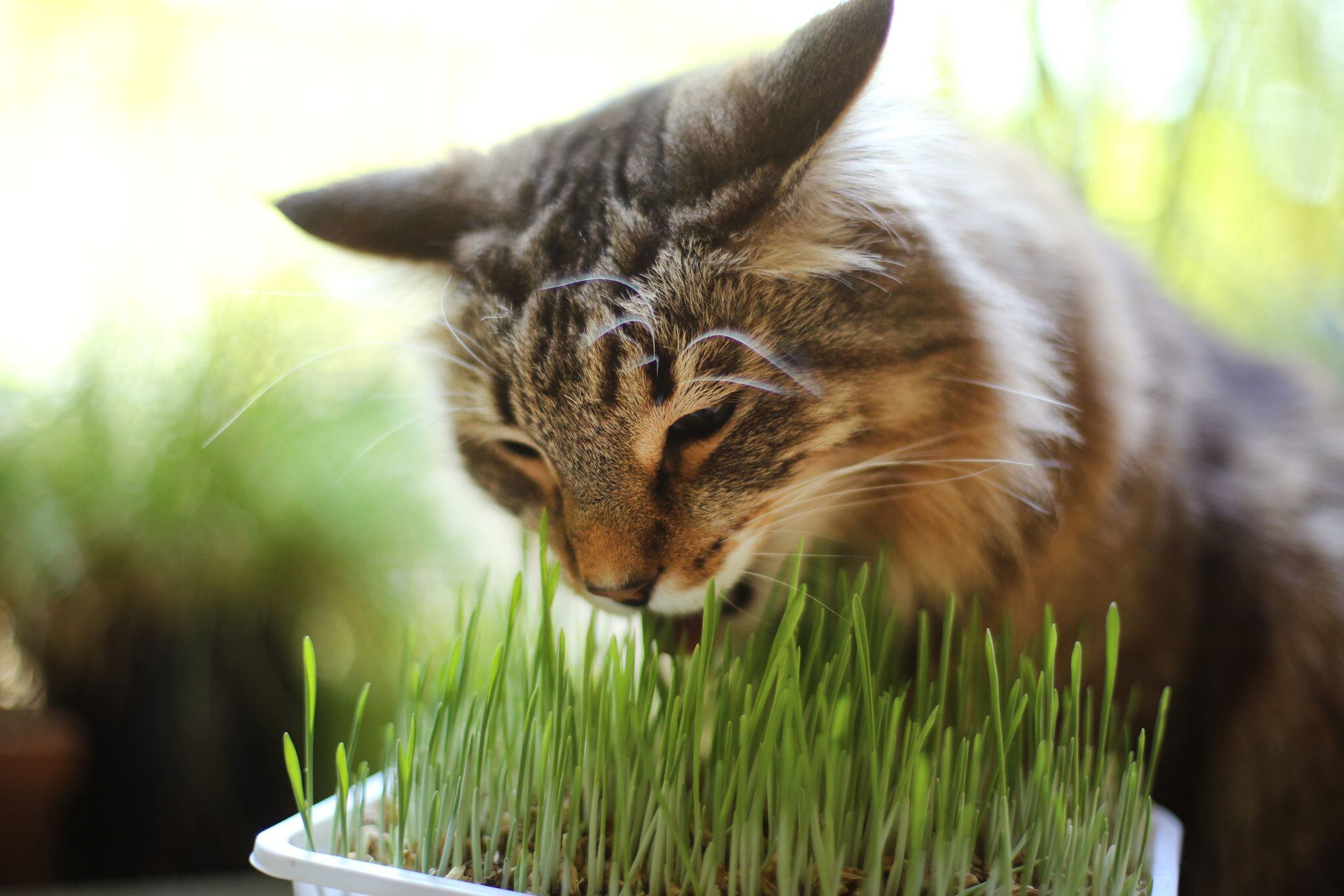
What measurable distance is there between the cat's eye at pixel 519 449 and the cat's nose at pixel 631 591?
0.48ft

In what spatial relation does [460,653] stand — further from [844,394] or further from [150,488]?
[150,488]

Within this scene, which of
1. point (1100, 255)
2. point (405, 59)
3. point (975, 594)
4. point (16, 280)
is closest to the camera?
point (975, 594)

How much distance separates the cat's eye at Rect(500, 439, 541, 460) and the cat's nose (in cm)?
15

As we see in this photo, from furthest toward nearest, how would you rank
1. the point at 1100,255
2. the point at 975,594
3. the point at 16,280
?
the point at 16,280, the point at 1100,255, the point at 975,594

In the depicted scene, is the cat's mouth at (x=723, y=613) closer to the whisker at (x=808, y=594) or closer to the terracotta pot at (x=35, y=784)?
the whisker at (x=808, y=594)

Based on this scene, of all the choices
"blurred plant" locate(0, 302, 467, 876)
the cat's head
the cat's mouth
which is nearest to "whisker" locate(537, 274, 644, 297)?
the cat's head

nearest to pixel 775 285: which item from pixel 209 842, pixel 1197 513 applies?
pixel 1197 513

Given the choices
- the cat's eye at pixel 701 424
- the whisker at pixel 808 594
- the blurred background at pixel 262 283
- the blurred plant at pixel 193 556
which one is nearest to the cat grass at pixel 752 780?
the whisker at pixel 808 594

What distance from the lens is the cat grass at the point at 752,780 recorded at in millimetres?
575

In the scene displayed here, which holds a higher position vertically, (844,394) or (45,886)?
(844,394)

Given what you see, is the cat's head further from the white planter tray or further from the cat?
the white planter tray

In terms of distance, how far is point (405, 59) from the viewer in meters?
1.53

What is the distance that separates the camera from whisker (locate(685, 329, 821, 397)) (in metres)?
0.65

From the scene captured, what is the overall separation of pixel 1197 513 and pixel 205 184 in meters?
1.56
